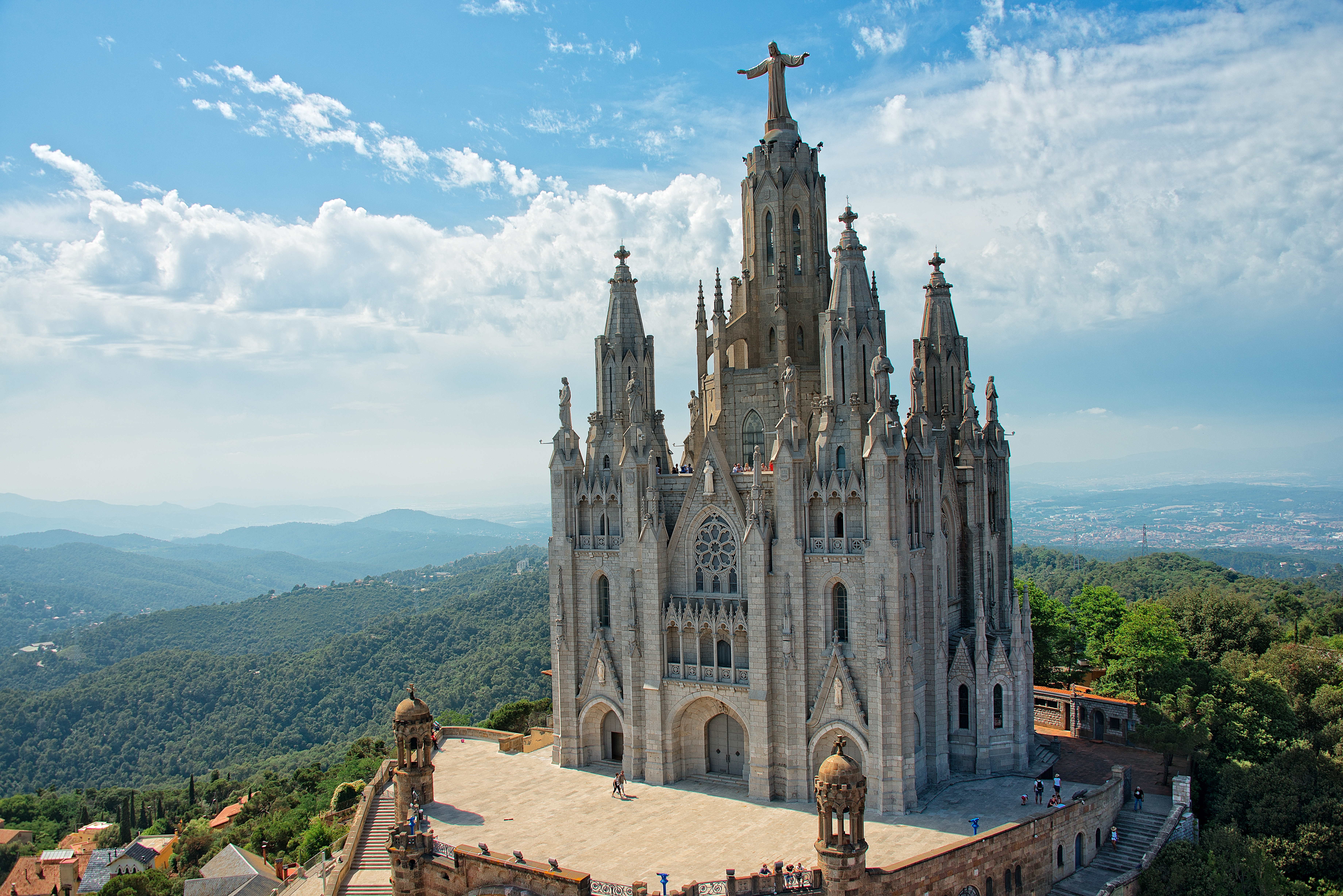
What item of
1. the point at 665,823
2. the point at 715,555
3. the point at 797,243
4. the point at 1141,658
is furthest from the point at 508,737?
the point at 1141,658

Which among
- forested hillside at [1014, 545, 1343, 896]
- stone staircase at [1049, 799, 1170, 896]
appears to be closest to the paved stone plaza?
stone staircase at [1049, 799, 1170, 896]

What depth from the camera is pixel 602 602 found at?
125ft

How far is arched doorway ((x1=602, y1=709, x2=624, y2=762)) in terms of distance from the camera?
3844 centimetres

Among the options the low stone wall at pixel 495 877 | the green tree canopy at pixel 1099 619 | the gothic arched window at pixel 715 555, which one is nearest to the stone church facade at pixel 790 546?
the gothic arched window at pixel 715 555

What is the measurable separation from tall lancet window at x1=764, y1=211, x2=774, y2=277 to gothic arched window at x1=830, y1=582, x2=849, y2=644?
1414cm

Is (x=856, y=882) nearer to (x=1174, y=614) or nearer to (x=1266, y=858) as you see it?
(x=1266, y=858)

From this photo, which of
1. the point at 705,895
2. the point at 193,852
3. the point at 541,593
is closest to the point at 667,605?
the point at 705,895

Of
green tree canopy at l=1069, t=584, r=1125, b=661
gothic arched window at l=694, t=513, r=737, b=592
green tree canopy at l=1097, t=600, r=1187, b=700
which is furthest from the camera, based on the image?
green tree canopy at l=1069, t=584, r=1125, b=661

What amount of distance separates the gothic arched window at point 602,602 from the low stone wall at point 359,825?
10.0m

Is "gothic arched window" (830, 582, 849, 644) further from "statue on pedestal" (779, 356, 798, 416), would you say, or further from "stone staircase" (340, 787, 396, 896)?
"stone staircase" (340, 787, 396, 896)

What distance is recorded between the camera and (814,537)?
33125 mm

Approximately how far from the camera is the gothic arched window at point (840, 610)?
3275cm

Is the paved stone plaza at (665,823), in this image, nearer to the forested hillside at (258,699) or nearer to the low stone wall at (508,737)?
the low stone wall at (508,737)

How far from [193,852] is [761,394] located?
56.9m
